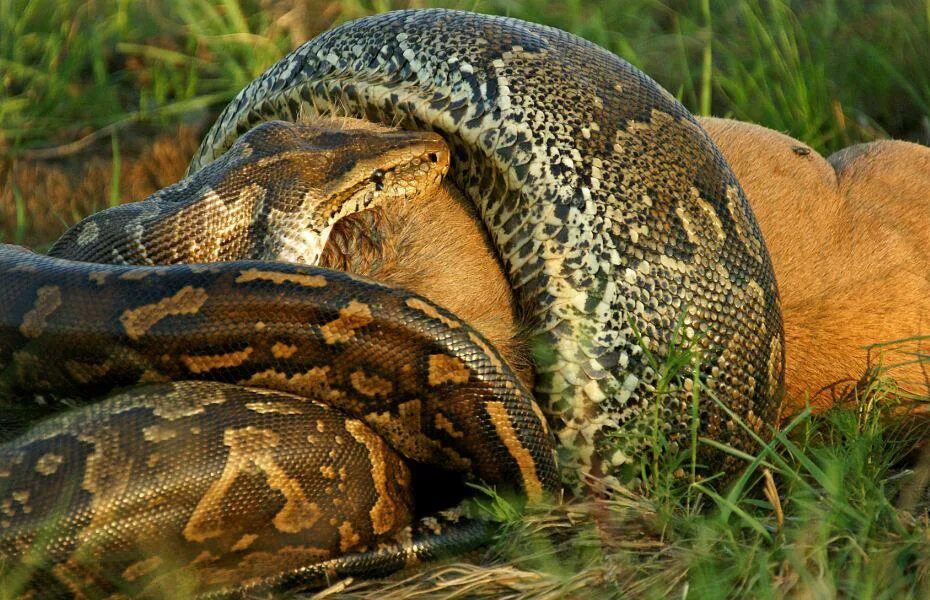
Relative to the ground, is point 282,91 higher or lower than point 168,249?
higher

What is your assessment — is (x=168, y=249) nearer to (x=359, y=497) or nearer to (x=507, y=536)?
(x=359, y=497)

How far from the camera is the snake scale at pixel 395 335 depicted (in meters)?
3.68

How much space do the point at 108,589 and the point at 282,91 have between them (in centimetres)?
257

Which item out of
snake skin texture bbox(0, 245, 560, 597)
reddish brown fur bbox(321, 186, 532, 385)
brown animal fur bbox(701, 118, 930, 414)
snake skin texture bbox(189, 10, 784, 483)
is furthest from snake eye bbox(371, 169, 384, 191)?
brown animal fur bbox(701, 118, 930, 414)

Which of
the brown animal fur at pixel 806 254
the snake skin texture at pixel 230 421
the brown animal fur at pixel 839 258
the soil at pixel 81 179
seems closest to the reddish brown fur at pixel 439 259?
the brown animal fur at pixel 806 254

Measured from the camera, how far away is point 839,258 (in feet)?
16.0

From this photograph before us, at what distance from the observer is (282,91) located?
17.3ft

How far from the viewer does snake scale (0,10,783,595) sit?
368 centimetres

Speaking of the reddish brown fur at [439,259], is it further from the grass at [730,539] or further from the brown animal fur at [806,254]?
the grass at [730,539]

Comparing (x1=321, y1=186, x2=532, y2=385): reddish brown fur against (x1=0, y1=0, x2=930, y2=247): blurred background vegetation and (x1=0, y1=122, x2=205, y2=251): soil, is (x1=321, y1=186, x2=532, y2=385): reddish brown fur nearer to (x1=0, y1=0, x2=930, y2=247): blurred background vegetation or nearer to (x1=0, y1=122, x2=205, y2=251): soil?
(x1=0, y1=122, x2=205, y2=251): soil

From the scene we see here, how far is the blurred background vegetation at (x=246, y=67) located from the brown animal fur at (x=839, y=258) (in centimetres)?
183

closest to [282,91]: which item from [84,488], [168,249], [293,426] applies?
[168,249]

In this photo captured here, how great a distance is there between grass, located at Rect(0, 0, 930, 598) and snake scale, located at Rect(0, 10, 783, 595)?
0.79 ft

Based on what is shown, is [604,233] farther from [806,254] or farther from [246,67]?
[246,67]
